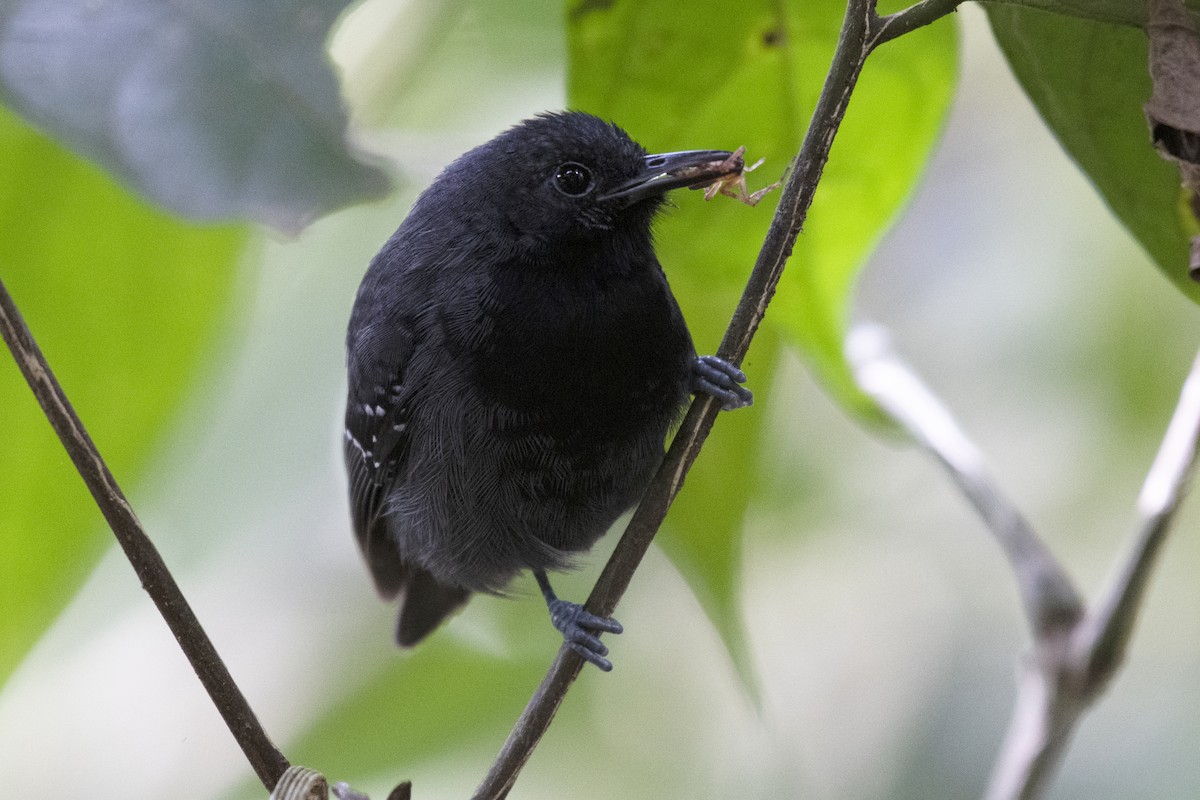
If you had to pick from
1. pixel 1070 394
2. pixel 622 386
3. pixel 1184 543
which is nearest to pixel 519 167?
pixel 622 386

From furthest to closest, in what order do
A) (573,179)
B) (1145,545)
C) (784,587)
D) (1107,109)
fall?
(784,587), (573,179), (1145,545), (1107,109)

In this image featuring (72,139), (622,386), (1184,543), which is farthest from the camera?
(1184,543)

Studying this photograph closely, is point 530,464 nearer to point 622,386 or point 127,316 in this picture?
point 622,386

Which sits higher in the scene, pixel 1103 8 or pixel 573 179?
pixel 1103 8

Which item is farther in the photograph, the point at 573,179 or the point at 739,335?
the point at 573,179

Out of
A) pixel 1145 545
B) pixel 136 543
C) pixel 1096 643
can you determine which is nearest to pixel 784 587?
pixel 1096 643

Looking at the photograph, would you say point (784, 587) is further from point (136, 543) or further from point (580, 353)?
point (136, 543)

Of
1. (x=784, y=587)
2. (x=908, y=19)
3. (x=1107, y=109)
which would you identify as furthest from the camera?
(x=784, y=587)
